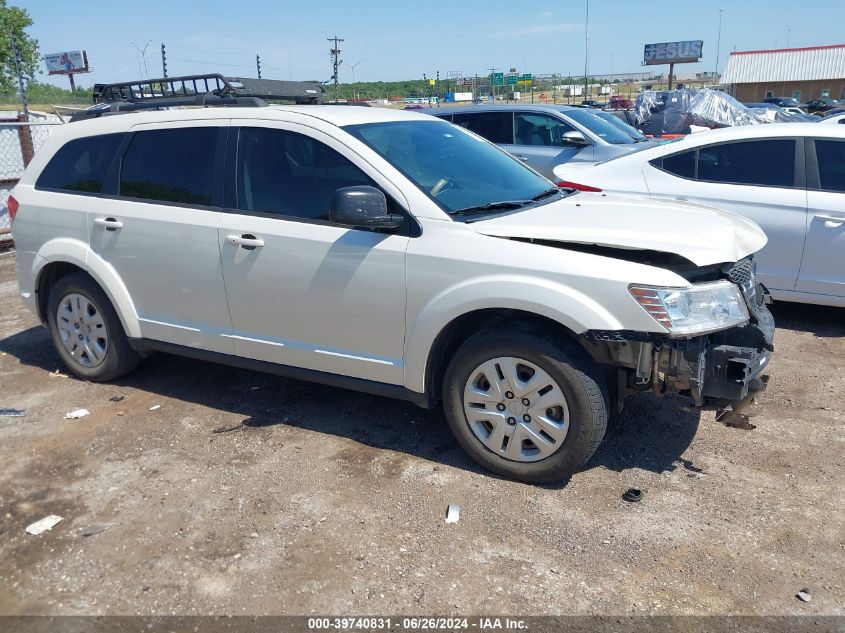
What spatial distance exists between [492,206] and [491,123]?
651cm

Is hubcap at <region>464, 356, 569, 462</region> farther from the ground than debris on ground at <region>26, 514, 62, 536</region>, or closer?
farther from the ground

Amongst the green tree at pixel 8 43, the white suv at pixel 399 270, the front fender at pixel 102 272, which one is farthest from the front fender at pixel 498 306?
the green tree at pixel 8 43

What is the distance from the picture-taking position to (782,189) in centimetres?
595

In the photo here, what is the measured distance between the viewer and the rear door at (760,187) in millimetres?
5875

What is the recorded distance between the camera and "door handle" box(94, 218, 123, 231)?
4797 millimetres

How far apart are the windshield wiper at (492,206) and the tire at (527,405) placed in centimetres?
67

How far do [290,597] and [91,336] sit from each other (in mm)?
3062

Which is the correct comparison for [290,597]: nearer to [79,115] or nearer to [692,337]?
[692,337]

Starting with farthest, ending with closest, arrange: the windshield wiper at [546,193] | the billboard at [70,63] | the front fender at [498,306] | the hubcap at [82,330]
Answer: the billboard at [70,63]
the hubcap at [82,330]
the windshield wiper at [546,193]
the front fender at [498,306]

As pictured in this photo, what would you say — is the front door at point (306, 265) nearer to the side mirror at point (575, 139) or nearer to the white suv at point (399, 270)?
the white suv at point (399, 270)

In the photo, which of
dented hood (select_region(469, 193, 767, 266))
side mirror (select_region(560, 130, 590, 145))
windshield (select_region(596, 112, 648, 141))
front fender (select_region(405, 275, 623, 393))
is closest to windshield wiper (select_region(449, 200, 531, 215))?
dented hood (select_region(469, 193, 767, 266))

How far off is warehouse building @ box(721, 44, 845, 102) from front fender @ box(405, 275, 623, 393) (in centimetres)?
6221

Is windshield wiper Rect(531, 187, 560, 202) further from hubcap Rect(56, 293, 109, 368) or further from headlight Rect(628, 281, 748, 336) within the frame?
hubcap Rect(56, 293, 109, 368)

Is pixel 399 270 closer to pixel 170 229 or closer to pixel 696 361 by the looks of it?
pixel 696 361
